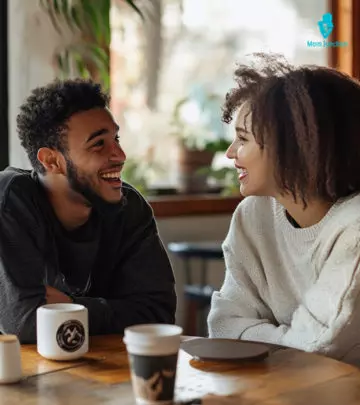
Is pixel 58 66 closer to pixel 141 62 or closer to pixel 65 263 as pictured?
pixel 141 62

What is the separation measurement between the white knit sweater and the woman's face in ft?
0.39

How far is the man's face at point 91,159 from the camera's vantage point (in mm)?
2254

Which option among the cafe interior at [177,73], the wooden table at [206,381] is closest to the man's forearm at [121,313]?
the wooden table at [206,381]

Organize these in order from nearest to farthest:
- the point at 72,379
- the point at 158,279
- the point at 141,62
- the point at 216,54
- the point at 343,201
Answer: the point at 72,379 → the point at 343,201 → the point at 158,279 → the point at 141,62 → the point at 216,54

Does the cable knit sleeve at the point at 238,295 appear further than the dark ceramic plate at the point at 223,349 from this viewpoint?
Yes

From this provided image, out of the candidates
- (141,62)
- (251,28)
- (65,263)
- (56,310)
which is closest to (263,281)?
(65,263)

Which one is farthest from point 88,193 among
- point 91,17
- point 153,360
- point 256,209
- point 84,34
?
point 84,34

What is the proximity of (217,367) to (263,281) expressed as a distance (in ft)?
1.86

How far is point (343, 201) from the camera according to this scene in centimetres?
209

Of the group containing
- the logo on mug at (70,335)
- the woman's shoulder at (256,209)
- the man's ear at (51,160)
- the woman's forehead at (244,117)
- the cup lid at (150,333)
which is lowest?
the logo on mug at (70,335)

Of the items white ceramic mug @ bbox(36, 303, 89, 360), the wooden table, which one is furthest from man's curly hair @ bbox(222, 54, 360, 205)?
white ceramic mug @ bbox(36, 303, 89, 360)

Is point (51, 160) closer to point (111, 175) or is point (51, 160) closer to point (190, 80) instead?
point (111, 175)

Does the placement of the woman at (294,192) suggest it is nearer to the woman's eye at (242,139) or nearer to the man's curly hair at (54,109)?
the woman's eye at (242,139)

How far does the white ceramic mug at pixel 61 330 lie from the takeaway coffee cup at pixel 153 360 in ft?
1.11
